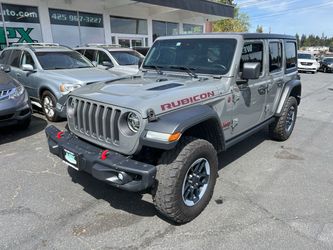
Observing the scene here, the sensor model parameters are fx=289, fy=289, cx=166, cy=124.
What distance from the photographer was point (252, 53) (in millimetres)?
4156

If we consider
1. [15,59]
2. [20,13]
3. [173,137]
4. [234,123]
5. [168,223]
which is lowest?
[168,223]

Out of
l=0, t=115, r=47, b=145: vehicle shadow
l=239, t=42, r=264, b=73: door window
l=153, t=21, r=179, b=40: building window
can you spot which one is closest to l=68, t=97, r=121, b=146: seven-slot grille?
l=239, t=42, r=264, b=73: door window

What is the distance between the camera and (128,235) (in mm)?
2895

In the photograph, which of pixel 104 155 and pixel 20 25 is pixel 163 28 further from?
pixel 104 155

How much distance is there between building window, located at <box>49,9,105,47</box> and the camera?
13.5m

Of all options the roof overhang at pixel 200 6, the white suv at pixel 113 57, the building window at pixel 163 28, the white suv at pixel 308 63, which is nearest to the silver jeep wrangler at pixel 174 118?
the white suv at pixel 113 57

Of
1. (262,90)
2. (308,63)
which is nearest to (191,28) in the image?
(308,63)

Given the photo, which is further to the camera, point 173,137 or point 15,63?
point 15,63

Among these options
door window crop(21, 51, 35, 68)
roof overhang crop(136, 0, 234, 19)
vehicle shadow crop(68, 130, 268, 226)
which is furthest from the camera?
roof overhang crop(136, 0, 234, 19)

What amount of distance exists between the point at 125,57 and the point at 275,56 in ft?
20.2

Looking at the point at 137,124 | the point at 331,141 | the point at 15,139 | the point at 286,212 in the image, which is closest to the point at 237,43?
the point at 137,124

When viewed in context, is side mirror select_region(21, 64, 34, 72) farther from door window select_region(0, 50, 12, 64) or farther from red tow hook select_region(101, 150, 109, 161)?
red tow hook select_region(101, 150, 109, 161)

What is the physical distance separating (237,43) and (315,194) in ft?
7.20

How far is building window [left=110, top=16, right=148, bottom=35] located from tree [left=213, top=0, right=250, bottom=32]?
14.3 metres
